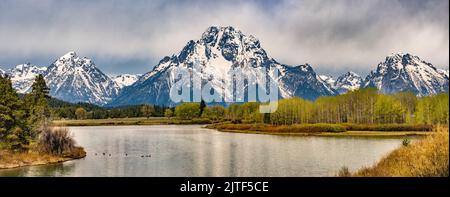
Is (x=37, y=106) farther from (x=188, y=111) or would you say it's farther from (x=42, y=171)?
(x=188, y=111)

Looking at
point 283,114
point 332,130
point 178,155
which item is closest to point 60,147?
point 178,155

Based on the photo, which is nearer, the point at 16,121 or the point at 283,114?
the point at 16,121

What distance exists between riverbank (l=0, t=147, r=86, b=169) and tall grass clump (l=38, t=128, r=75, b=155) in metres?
0.74

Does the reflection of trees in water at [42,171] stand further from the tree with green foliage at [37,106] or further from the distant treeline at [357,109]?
the distant treeline at [357,109]

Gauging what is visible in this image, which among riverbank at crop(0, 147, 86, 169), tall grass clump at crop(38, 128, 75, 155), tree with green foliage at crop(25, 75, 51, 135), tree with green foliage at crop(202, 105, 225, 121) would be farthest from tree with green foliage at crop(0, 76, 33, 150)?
tree with green foliage at crop(202, 105, 225, 121)

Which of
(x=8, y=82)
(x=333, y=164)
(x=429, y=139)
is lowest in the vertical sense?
(x=333, y=164)

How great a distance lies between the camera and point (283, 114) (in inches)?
4734

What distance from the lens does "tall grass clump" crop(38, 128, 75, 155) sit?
4253 centimetres

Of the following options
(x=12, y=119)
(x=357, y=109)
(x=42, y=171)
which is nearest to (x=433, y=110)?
(x=357, y=109)

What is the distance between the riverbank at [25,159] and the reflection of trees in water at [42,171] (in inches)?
53.1
